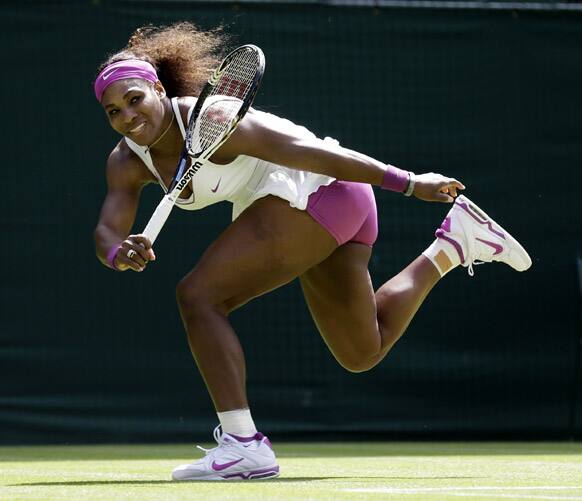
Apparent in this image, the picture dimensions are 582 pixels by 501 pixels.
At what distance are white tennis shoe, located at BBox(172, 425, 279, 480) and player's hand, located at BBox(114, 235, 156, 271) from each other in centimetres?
57

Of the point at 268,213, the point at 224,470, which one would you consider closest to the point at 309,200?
the point at 268,213

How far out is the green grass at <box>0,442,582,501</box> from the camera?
11.5ft

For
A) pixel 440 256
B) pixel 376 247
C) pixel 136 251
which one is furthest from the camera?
pixel 376 247

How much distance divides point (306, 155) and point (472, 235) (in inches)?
50.0

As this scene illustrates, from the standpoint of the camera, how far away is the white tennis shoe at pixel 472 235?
16.6ft

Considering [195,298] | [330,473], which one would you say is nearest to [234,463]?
[195,298]

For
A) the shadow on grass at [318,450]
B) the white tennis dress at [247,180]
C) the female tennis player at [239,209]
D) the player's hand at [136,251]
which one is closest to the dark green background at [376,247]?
the shadow on grass at [318,450]

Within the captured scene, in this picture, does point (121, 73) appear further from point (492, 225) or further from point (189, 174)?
point (492, 225)

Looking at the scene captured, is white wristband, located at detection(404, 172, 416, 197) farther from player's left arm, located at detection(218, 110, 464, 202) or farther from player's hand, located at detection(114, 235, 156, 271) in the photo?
player's hand, located at detection(114, 235, 156, 271)

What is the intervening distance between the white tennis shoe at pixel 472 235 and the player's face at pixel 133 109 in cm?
147

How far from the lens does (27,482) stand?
4.14 m

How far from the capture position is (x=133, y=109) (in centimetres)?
404

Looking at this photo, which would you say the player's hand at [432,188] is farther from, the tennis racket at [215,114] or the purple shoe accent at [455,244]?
the purple shoe accent at [455,244]

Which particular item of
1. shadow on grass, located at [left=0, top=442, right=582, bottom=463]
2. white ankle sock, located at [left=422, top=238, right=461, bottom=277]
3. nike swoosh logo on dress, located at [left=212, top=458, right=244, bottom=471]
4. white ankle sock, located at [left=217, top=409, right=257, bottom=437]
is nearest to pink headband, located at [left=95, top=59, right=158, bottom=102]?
white ankle sock, located at [left=217, top=409, right=257, bottom=437]
